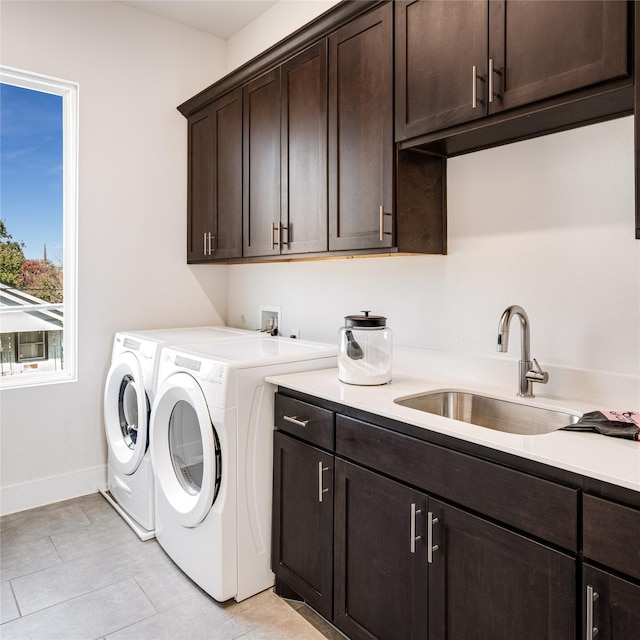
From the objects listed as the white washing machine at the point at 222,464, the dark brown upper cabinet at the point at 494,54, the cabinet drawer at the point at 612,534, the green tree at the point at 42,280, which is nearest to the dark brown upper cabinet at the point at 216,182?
the green tree at the point at 42,280

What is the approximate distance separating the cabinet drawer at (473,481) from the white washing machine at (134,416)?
4.08 feet

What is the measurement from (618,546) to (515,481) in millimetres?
233

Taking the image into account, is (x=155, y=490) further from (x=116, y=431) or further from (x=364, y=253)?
(x=364, y=253)

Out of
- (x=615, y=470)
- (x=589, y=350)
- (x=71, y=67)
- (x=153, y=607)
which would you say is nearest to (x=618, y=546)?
(x=615, y=470)

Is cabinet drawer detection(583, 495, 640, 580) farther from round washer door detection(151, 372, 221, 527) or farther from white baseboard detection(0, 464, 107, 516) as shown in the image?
white baseboard detection(0, 464, 107, 516)

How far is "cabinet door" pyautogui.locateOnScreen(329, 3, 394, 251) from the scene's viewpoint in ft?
6.07

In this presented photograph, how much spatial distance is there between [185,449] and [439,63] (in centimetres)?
186

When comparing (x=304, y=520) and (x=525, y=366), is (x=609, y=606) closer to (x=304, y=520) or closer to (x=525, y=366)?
(x=525, y=366)

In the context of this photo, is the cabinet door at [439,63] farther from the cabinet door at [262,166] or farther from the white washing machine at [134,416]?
the white washing machine at [134,416]

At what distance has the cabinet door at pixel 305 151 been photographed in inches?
84.7

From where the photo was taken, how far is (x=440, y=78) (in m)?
1.65

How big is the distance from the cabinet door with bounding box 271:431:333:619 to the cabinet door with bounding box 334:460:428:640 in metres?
0.05

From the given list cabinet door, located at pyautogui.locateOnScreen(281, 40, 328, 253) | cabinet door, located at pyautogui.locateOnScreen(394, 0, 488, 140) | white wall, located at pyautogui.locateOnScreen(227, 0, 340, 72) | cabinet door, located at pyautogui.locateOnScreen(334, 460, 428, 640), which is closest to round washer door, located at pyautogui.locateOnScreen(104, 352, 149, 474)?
cabinet door, located at pyautogui.locateOnScreen(281, 40, 328, 253)

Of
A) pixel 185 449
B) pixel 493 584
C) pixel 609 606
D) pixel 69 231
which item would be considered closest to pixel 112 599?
pixel 185 449
